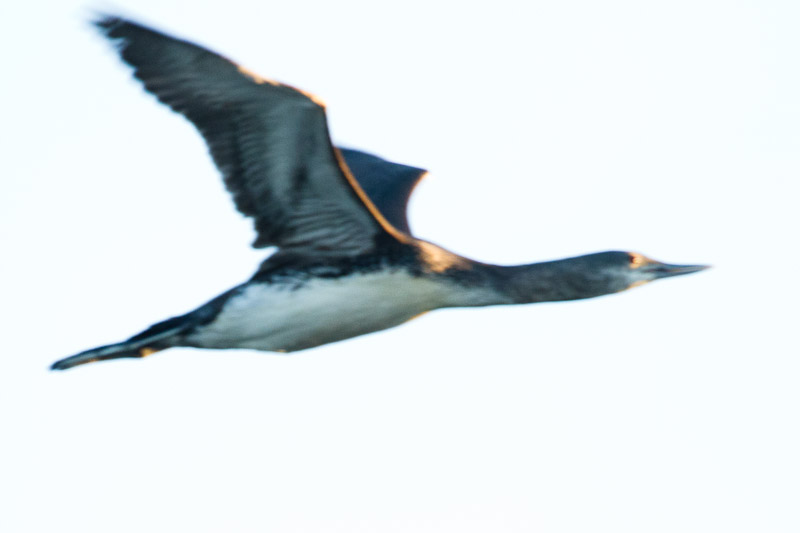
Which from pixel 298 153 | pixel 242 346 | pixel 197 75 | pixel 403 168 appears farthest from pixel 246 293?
pixel 403 168

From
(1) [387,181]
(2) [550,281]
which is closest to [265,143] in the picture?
(2) [550,281]

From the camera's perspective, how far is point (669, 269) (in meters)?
10.4

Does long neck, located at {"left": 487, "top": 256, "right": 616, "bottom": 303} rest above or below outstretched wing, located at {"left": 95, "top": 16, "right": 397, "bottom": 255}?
below

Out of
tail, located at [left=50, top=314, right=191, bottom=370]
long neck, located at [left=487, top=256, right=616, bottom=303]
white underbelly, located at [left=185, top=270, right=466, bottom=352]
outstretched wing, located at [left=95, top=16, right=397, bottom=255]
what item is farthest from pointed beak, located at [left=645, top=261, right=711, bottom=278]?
tail, located at [left=50, top=314, right=191, bottom=370]

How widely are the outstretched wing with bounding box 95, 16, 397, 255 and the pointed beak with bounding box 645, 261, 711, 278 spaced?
220 cm

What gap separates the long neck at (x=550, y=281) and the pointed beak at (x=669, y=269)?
0.44 meters

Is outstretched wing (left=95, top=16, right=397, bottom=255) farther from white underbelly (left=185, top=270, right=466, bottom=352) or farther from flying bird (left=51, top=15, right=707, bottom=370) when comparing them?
white underbelly (left=185, top=270, right=466, bottom=352)

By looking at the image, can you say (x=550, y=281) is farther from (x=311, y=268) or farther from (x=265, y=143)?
(x=265, y=143)

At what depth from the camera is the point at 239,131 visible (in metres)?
8.82

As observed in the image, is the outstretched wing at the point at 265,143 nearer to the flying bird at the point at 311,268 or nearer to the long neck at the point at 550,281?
the flying bird at the point at 311,268

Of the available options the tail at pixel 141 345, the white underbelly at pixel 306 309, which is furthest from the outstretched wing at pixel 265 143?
the tail at pixel 141 345

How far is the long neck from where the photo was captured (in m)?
9.81

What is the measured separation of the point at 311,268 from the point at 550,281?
1.79m

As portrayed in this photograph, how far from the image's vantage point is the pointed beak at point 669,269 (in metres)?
10.3
